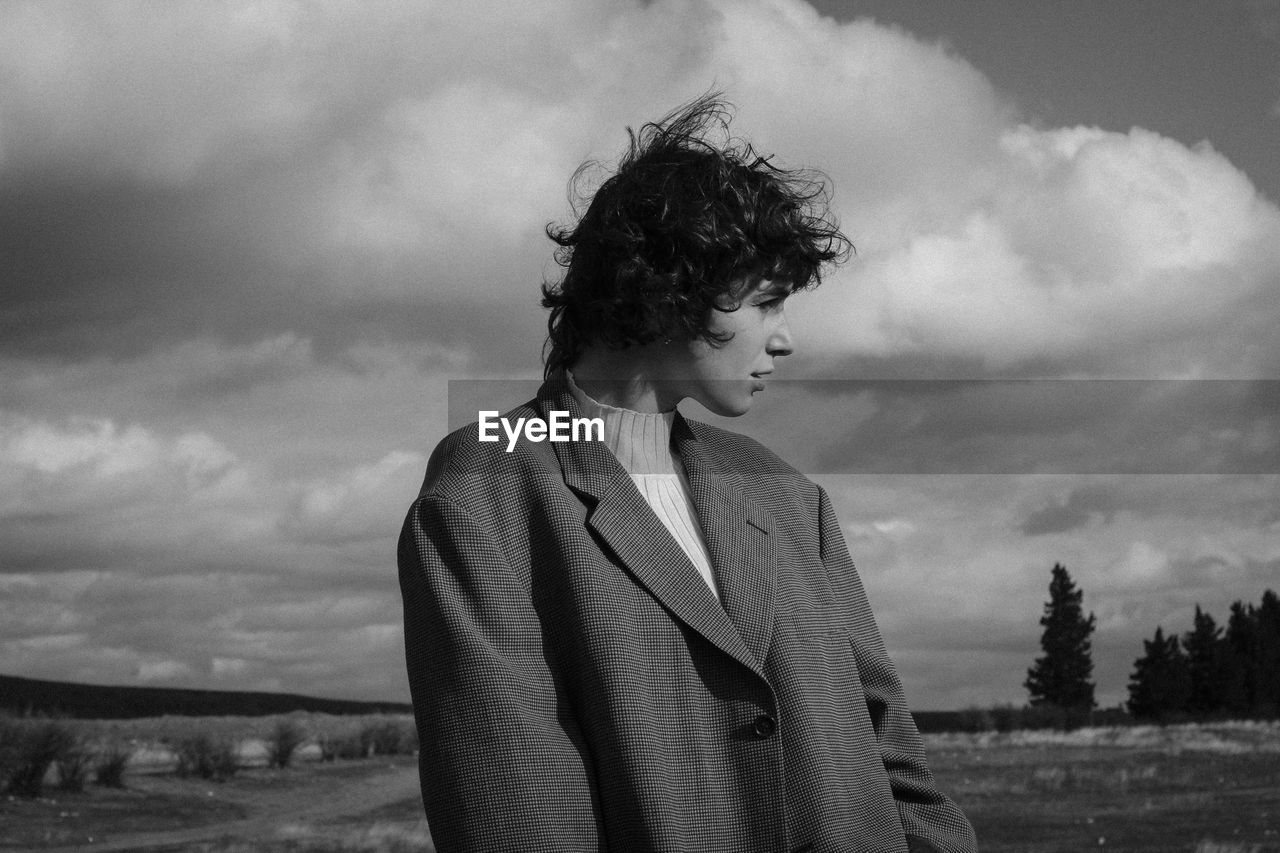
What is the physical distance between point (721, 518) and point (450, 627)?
21.9 inches

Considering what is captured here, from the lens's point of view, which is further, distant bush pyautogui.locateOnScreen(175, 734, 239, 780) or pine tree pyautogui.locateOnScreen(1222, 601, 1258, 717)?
pine tree pyautogui.locateOnScreen(1222, 601, 1258, 717)

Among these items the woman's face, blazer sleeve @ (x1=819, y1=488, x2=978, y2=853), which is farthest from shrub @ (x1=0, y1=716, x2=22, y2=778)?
the woman's face

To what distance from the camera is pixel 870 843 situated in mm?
2215

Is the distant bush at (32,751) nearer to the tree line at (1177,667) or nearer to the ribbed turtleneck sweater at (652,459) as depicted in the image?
the ribbed turtleneck sweater at (652,459)

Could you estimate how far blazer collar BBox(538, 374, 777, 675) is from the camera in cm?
216

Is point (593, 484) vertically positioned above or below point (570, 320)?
below

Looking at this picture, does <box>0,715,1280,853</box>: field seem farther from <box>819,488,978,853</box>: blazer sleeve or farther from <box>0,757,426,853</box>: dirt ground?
<box>819,488,978,853</box>: blazer sleeve

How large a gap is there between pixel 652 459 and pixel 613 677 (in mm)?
487

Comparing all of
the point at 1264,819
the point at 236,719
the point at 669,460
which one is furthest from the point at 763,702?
the point at 236,719

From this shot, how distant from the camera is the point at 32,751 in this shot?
1798 cm

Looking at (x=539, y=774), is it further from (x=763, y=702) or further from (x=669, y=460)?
(x=669, y=460)

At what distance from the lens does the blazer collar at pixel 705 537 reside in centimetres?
216

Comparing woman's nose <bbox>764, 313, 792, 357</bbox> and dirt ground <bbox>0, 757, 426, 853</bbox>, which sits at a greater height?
woman's nose <bbox>764, 313, 792, 357</bbox>

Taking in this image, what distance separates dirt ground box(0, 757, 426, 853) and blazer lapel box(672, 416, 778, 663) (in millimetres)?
11124
